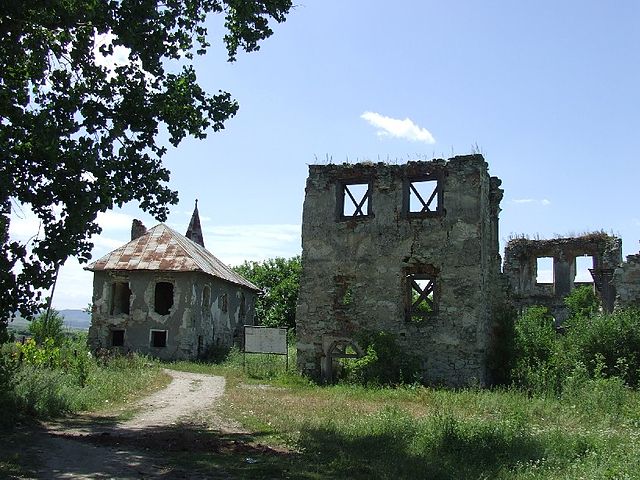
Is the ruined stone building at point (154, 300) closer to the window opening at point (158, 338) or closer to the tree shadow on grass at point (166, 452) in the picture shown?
the window opening at point (158, 338)

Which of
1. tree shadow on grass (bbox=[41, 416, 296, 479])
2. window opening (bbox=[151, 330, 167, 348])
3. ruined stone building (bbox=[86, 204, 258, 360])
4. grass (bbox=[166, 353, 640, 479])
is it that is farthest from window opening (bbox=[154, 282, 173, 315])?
tree shadow on grass (bbox=[41, 416, 296, 479])

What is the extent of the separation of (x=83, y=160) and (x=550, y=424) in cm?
908

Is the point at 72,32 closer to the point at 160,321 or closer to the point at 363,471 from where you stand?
the point at 363,471

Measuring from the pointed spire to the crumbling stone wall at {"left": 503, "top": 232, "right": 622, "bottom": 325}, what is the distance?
19.4 meters

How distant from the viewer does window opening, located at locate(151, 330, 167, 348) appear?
26.9 metres

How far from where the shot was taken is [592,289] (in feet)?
95.9

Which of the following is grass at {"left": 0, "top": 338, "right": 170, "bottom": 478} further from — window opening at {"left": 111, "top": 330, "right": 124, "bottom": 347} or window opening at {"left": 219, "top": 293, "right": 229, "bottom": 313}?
window opening at {"left": 219, "top": 293, "right": 229, "bottom": 313}

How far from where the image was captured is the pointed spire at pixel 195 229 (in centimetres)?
3988

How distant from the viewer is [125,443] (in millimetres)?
9320

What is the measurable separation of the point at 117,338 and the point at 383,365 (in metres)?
14.9

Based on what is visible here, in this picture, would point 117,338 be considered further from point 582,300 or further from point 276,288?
point 582,300

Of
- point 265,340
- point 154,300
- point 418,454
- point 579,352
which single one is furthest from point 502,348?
point 154,300

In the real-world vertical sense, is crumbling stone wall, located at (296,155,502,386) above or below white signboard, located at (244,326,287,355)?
above

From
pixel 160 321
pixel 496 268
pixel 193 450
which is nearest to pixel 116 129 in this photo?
pixel 193 450
